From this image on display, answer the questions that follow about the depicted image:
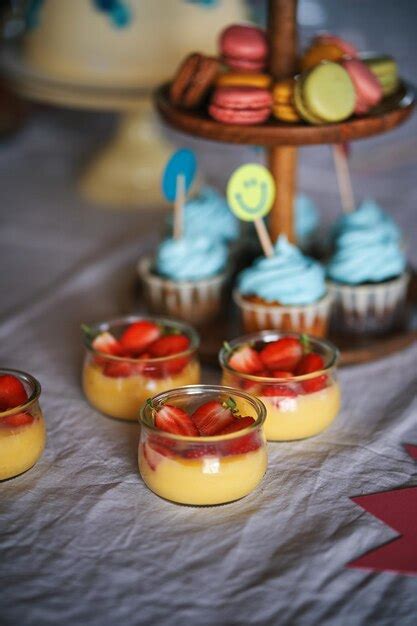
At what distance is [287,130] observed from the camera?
1.26 m

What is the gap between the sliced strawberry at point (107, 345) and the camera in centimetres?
124

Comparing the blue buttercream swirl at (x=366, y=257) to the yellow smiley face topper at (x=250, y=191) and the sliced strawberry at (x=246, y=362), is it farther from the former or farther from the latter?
the sliced strawberry at (x=246, y=362)

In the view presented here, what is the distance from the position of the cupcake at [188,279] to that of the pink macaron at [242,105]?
261mm

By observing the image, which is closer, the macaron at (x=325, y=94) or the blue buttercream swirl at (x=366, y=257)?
the macaron at (x=325, y=94)

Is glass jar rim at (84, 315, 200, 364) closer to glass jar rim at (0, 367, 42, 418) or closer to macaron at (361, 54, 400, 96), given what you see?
glass jar rim at (0, 367, 42, 418)

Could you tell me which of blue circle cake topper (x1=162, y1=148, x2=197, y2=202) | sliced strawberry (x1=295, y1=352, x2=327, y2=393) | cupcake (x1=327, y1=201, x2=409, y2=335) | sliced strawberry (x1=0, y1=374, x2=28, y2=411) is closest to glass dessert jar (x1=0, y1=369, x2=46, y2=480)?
sliced strawberry (x1=0, y1=374, x2=28, y2=411)

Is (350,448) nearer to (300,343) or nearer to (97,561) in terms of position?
(300,343)

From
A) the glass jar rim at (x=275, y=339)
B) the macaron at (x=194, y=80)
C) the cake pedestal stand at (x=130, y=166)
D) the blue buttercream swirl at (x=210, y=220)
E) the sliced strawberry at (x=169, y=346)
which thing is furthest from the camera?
the cake pedestal stand at (x=130, y=166)

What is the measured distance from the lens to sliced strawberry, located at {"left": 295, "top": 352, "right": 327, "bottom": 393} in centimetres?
115

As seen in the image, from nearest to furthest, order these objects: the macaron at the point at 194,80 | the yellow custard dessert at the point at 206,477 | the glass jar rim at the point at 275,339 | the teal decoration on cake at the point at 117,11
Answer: the yellow custard dessert at the point at 206,477, the glass jar rim at the point at 275,339, the macaron at the point at 194,80, the teal decoration on cake at the point at 117,11

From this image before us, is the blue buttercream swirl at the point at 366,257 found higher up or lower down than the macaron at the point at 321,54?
lower down

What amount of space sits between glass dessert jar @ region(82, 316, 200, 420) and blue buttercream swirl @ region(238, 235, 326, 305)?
15 centimetres

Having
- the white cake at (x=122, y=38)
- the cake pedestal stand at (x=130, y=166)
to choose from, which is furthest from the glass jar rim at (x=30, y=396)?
the cake pedestal stand at (x=130, y=166)

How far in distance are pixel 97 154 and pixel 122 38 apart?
1.73ft
